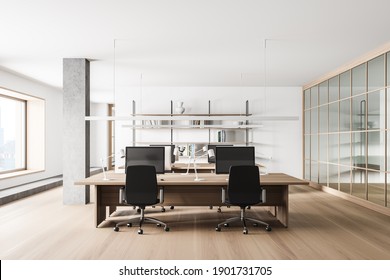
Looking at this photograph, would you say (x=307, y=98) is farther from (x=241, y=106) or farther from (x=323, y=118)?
(x=241, y=106)

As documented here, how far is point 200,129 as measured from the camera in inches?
348

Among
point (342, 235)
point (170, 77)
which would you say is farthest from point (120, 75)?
point (342, 235)

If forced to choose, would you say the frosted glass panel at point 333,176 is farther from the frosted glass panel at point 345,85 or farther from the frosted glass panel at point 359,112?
the frosted glass panel at point 345,85

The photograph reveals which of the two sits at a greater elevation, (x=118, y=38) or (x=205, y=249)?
(x=118, y=38)

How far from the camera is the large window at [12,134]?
790cm

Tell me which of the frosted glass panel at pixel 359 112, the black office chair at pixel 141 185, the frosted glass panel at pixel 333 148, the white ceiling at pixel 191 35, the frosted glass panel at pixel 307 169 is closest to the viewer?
the white ceiling at pixel 191 35

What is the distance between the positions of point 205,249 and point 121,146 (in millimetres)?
5753

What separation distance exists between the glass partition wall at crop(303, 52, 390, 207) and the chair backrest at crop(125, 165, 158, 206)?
12.0 ft

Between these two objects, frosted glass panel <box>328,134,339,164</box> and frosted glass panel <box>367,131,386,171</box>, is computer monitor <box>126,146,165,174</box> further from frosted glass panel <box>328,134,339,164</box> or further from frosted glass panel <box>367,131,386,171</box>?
frosted glass panel <box>328,134,339,164</box>

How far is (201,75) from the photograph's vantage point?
7.57m

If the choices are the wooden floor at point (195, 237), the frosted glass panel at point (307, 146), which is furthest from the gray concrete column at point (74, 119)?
the frosted glass panel at point (307, 146)

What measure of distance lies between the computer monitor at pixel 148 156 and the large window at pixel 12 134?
15.1 feet

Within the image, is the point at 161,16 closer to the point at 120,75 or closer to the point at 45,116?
the point at 120,75

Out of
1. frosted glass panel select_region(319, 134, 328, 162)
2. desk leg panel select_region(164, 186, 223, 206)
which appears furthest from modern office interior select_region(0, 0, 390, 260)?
frosted glass panel select_region(319, 134, 328, 162)
